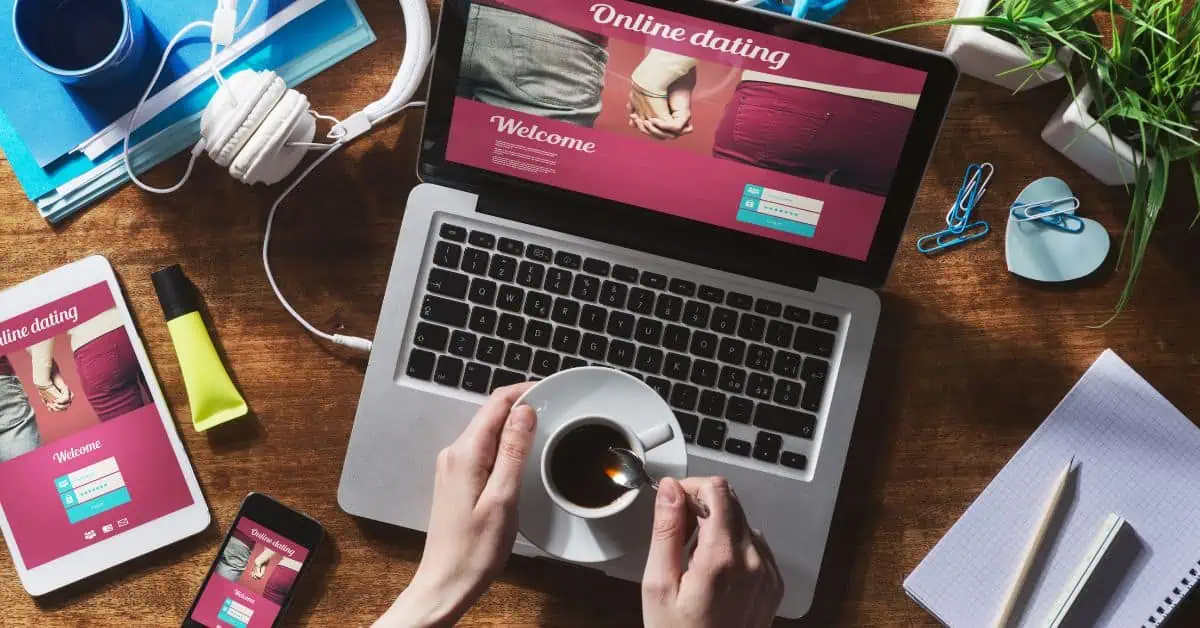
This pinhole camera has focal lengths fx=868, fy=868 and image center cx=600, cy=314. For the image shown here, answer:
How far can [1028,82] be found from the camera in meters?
0.87

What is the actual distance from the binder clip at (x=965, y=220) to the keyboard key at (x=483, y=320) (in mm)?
441

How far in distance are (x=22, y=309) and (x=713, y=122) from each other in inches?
28.3

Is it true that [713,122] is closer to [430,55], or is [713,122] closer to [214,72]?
[430,55]

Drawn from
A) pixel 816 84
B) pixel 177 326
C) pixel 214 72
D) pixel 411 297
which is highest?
A: pixel 816 84

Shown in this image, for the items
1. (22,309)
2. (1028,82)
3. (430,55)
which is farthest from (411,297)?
(1028,82)

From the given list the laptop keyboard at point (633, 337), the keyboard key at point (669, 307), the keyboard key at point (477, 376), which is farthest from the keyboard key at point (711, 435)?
the keyboard key at point (477, 376)

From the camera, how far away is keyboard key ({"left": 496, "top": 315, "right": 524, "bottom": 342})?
2.70 feet

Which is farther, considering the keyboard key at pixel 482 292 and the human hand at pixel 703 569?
the keyboard key at pixel 482 292

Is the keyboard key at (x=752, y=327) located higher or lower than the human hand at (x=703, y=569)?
higher

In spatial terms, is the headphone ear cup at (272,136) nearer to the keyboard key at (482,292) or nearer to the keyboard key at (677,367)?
the keyboard key at (482,292)

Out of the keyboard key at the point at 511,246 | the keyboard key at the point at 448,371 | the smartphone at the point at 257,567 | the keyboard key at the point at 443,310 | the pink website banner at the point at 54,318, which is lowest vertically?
the smartphone at the point at 257,567

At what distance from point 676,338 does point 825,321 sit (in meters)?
0.14

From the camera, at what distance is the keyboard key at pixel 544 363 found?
823 mm

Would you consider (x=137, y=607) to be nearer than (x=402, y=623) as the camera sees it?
No
